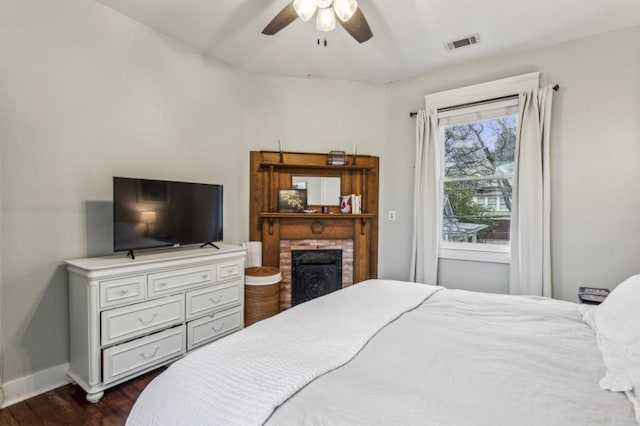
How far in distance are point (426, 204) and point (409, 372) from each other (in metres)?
2.63

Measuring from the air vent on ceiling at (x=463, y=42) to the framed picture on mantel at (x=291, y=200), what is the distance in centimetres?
196

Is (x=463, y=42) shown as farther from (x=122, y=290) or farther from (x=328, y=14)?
(x=122, y=290)

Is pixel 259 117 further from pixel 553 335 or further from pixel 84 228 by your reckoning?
pixel 553 335

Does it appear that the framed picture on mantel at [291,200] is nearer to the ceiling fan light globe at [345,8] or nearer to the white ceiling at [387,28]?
the white ceiling at [387,28]

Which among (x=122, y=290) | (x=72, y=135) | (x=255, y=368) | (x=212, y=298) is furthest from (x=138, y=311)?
(x=255, y=368)

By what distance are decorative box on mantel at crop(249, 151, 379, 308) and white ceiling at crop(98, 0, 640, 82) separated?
1015mm

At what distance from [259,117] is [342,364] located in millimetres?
3129

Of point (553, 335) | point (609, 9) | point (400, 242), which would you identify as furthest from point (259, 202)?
point (609, 9)

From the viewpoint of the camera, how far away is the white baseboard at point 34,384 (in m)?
2.01

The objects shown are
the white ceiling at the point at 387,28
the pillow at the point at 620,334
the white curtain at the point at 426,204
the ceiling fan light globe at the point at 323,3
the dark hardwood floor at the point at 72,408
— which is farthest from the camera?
the white curtain at the point at 426,204

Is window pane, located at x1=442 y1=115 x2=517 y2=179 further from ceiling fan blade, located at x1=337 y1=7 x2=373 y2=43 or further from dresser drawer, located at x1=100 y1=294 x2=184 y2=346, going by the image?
dresser drawer, located at x1=100 y1=294 x2=184 y2=346

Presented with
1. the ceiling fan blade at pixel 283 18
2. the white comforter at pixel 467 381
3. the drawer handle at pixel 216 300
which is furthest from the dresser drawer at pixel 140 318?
the ceiling fan blade at pixel 283 18

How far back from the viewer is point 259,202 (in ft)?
12.0

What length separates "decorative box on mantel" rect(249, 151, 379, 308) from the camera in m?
3.64
